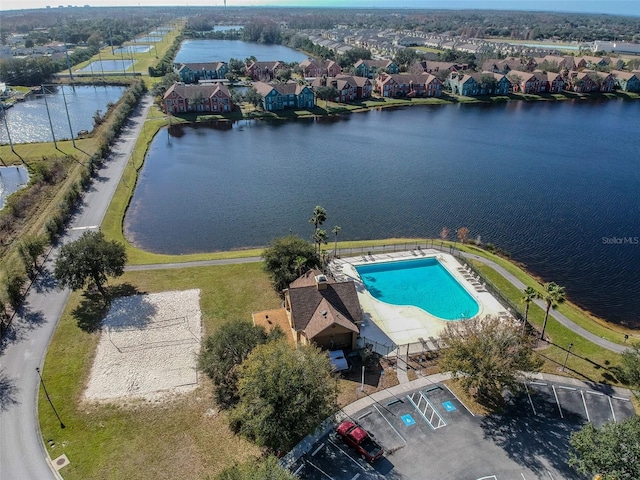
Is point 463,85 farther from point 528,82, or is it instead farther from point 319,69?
point 319,69

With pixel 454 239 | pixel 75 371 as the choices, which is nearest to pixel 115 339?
pixel 75 371

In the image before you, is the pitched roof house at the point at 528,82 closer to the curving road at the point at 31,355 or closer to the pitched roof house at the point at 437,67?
the pitched roof house at the point at 437,67

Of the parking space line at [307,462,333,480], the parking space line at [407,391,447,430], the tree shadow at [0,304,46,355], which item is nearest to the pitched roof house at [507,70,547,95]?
the parking space line at [407,391,447,430]

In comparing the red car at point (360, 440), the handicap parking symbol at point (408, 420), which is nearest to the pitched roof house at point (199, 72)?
the handicap parking symbol at point (408, 420)

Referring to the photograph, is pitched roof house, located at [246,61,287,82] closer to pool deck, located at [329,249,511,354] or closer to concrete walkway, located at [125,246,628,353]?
concrete walkway, located at [125,246,628,353]

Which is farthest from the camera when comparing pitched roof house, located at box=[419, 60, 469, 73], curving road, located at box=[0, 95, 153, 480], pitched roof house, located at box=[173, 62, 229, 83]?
pitched roof house, located at box=[419, 60, 469, 73]
